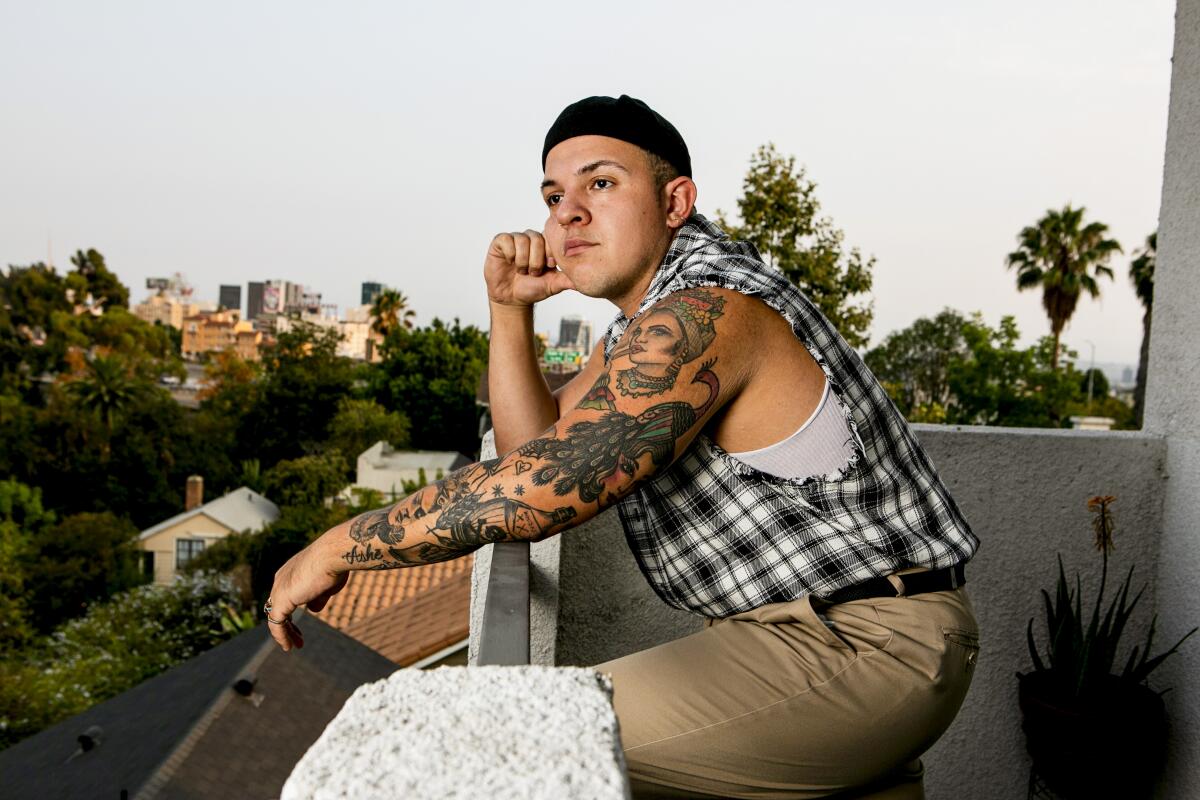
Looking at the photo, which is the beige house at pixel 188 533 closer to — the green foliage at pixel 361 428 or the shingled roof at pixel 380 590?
the green foliage at pixel 361 428

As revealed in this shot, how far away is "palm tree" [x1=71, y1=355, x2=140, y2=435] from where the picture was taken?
52000 mm

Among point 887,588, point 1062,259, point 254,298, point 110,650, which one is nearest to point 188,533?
point 110,650

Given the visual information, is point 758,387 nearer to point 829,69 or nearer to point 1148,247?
point 1148,247

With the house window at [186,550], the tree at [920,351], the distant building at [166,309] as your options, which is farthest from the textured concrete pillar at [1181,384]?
the distant building at [166,309]

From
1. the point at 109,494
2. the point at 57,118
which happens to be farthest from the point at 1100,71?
the point at 57,118

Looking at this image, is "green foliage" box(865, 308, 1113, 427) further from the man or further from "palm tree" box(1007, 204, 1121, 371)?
the man

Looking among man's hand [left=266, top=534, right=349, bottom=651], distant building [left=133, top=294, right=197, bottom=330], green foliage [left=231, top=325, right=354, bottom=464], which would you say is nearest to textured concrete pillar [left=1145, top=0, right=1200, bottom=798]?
man's hand [left=266, top=534, right=349, bottom=651]

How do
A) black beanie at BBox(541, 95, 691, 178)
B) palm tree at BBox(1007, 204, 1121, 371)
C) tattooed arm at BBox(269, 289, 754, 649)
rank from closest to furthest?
tattooed arm at BBox(269, 289, 754, 649), black beanie at BBox(541, 95, 691, 178), palm tree at BBox(1007, 204, 1121, 371)

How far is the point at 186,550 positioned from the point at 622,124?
167 ft

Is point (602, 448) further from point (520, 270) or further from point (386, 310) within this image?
point (386, 310)

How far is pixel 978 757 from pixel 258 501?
5275 centimetres

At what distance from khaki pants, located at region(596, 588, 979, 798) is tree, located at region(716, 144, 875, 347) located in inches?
723

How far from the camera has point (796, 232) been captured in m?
19.8

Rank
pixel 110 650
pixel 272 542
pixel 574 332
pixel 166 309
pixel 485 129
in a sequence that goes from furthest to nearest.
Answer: pixel 166 309 < pixel 574 332 < pixel 485 129 < pixel 272 542 < pixel 110 650
